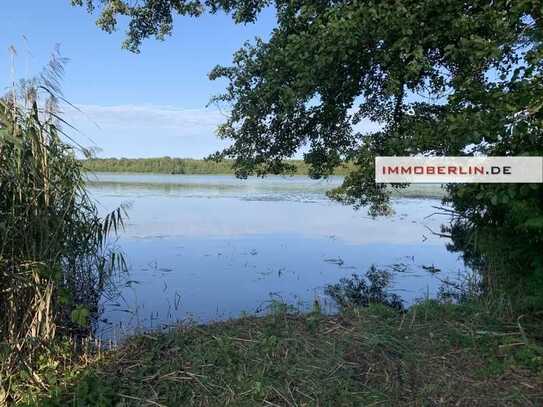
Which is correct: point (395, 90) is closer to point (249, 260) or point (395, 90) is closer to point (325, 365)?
point (325, 365)

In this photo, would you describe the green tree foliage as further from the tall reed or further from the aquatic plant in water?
the tall reed

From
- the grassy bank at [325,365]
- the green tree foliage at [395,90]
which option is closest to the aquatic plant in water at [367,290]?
the green tree foliage at [395,90]

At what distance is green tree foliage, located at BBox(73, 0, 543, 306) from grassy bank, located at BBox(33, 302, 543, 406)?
59 cm

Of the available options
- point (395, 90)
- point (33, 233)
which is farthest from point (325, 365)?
point (395, 90)

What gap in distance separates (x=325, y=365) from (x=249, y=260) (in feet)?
24.9

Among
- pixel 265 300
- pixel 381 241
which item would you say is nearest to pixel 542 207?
pixel 265 300

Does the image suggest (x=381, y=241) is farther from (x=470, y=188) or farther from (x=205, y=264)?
(x=470, y=188)

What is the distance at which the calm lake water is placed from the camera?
22.8 feet

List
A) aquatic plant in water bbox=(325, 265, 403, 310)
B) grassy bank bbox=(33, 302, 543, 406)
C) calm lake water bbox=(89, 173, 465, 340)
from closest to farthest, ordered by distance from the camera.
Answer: grassy bank bbox=(33, 302, 543, 406)
calm lake water bbox=(89, 173, 465, 340)
aquatic plant in water bbox=(325, 265, 403, 310)

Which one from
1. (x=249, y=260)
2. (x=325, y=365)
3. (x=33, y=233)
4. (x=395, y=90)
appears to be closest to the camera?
(x=325, y=365)

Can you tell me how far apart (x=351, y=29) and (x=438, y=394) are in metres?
3.64

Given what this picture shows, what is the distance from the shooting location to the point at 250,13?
279 inches

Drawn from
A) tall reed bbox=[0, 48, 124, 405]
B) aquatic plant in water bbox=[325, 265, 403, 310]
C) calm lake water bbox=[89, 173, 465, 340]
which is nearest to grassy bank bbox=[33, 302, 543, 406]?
tall reed bbox=[0, 48, 124, 405]

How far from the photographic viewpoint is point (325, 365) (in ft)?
10.3
